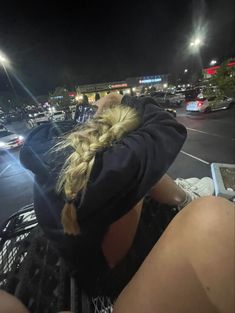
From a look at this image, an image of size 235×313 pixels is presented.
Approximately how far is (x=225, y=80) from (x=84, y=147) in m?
4.60

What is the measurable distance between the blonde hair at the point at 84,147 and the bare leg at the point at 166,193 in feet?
2.33

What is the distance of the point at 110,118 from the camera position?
1.22m

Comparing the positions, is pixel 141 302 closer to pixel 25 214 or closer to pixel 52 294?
pixel 52 294

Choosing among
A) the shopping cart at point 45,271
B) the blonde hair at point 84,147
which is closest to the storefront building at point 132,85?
Answer: the shopping cart at point 45,271

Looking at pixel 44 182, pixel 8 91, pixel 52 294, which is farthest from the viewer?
pixel 8 91

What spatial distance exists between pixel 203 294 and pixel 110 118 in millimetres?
1034

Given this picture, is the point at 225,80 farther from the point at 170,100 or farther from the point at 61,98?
the point at 61,98

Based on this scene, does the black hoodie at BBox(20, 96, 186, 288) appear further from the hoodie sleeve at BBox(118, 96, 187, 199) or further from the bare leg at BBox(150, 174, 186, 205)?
the bare leg at BBox(150, 174, 186, 205)

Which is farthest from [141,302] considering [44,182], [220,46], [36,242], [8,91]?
[8,91]

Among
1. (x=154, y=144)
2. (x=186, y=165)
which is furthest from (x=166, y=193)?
(x=186, y=165)

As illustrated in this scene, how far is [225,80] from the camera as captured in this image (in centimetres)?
448

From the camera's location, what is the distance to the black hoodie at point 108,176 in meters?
0.89

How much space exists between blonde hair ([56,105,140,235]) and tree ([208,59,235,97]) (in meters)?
4.20

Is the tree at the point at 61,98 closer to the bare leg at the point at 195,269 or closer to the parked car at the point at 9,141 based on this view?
the parked car at the point at 9,141
